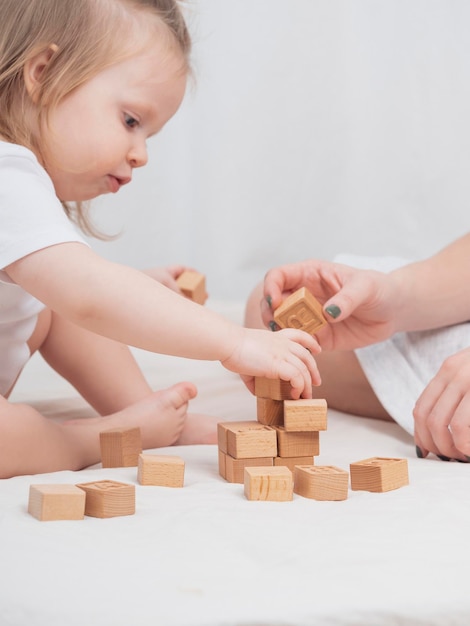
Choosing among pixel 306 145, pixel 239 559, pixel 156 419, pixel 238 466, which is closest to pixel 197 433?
pixel 156 419

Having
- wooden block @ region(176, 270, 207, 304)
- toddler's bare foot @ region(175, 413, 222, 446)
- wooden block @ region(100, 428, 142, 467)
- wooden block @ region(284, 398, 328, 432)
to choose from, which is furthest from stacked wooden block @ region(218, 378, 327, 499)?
wooden block @ region(176, 270, 207, 304)

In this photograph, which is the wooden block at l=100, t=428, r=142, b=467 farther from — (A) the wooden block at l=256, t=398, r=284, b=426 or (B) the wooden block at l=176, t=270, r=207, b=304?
(B) the wooden block at l=176, t=270, r=207, b=304

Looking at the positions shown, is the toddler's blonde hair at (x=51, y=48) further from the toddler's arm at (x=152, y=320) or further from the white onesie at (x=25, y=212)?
the toddler's arm at (x=152, y=320)

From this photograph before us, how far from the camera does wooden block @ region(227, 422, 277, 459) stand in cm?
109

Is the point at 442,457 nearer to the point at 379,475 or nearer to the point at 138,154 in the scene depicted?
the point at 379,475

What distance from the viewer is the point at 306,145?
10.2ft

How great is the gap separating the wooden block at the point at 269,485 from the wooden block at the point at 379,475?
0.34 ft

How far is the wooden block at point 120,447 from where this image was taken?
1197 mm

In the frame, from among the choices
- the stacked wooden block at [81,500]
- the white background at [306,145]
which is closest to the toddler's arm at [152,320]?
the stacked wooden block at [81,500]

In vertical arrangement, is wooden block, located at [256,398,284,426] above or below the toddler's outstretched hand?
below

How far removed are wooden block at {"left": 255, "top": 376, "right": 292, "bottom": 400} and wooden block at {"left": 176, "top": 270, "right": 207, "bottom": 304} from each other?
69 cm

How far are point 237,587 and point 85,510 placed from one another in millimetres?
266

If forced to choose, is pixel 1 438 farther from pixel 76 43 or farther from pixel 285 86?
pixel 285 86

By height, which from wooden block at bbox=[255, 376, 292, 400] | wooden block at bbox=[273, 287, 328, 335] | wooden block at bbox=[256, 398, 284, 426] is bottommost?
wooden block at bbox=[256, 398, 284, 426]
